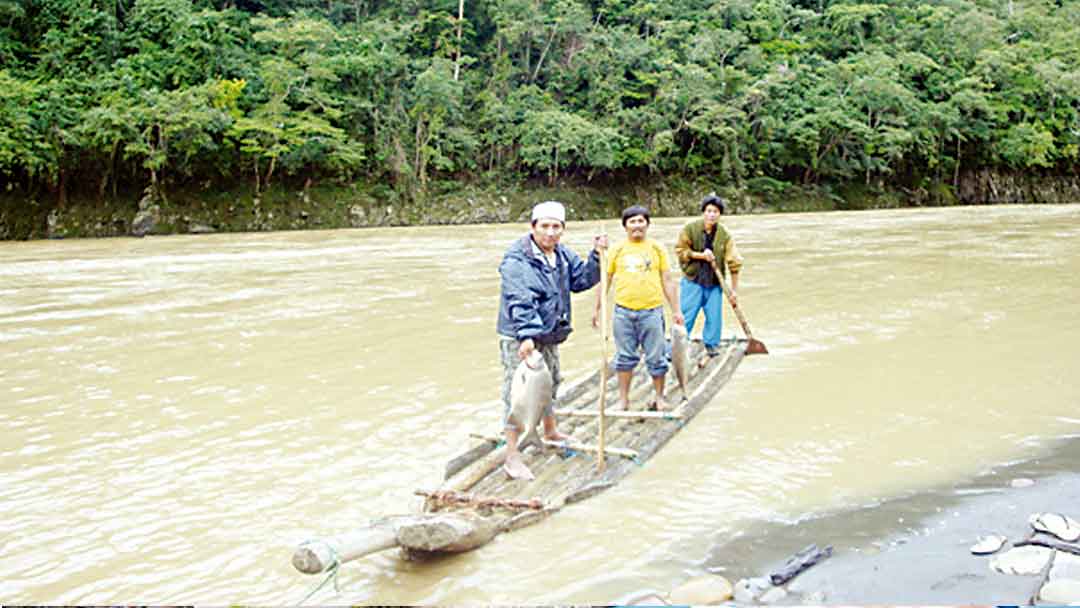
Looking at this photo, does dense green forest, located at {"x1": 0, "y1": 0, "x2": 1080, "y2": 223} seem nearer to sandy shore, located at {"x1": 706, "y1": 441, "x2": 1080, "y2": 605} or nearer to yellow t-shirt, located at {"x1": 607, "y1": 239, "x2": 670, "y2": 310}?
yellow t-shirt, located at {"x1": 607, "y1": 239, "x2": 670, "y2": 310}

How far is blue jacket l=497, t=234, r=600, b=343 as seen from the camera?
431 cm

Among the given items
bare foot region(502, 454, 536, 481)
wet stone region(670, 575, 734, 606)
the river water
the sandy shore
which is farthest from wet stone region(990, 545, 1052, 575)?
bare foot region(502, 454, 536, 481)

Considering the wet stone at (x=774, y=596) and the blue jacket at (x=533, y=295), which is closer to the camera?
the wet stone at (x=774, y=596)

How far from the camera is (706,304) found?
6.98m

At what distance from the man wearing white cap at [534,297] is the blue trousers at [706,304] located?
2.39 metres

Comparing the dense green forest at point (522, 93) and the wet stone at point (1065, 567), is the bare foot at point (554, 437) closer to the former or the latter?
the wet stone at point (1065, 567)

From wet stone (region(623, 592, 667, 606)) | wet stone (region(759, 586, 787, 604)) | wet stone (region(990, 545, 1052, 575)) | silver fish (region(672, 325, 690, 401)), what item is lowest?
wet stone (region(623, 592, 667, 606))

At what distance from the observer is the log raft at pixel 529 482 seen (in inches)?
131

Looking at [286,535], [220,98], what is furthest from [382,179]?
[286,535]

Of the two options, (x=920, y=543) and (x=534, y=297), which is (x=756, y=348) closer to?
(x=534, y=297)

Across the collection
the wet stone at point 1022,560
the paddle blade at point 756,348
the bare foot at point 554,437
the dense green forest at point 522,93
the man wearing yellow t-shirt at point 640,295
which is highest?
the dense green forest at point 522,93

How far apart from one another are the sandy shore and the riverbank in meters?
27.0

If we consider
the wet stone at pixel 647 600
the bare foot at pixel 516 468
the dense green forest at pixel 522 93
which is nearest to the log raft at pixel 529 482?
the bare foot at pixel 516 468

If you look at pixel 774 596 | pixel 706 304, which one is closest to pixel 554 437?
pixel 774 596
